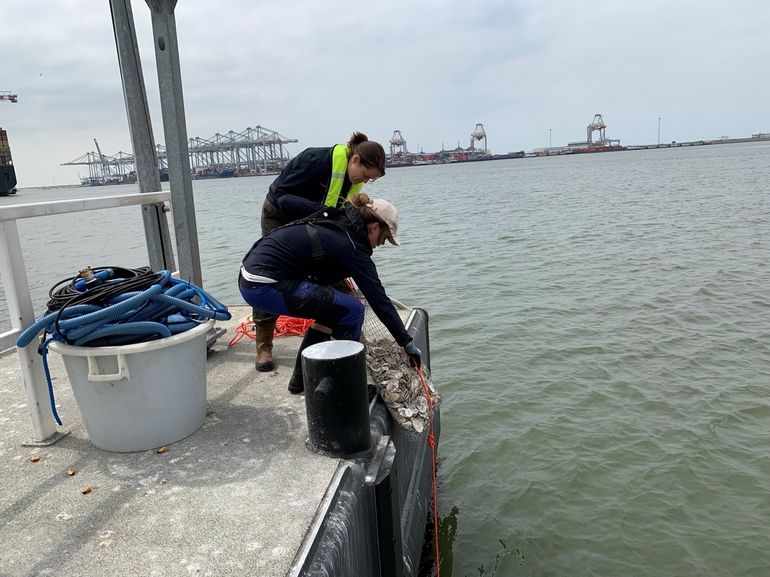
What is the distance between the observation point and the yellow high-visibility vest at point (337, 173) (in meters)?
4.18

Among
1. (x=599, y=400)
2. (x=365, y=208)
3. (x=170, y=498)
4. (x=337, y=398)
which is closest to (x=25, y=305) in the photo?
(x=170, y=498)

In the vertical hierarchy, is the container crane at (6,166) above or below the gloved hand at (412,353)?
above

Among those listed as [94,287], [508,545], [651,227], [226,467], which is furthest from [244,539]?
[651,227]

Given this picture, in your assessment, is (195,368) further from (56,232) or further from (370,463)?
(56,232)

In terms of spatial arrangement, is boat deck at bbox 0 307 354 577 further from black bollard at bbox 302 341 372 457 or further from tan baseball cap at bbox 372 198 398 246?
tan baseball cap at bbox 372 198 398 246

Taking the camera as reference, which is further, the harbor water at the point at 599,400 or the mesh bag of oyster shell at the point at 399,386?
the harbor water at the point at 599,400

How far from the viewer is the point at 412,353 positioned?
12.1ft

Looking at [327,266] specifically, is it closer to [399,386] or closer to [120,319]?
[399,386]

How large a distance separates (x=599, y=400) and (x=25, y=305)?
6.33 m

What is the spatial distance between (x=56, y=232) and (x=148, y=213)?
27.5 meters

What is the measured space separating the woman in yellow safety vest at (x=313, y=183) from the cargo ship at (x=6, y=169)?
1.99 meters

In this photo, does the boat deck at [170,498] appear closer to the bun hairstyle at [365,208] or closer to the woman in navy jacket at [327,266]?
the woman in navy jacket at [327,266]

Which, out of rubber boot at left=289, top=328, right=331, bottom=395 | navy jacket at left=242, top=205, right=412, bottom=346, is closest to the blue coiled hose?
navy jacket at left=242, top=205, right=412, bottom=346

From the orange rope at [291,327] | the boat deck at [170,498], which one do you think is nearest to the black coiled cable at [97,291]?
the boat deck at [170,498]
